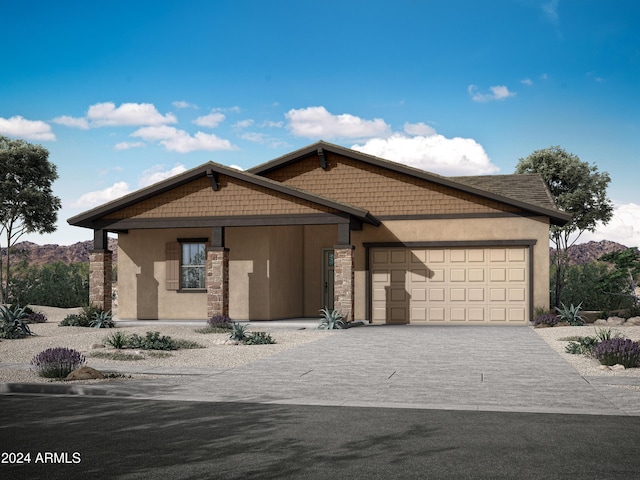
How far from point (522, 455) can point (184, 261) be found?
2053cm

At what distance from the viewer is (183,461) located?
6859 mm

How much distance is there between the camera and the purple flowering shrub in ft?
44.0

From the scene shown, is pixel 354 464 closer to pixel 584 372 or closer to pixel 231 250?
pixel 584 372

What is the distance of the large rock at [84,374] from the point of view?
12148 millimetres

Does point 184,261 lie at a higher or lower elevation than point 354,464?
higher

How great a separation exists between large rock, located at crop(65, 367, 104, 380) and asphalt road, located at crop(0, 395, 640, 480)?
2159 millimetres

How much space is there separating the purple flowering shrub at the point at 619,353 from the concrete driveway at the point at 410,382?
0.77 metres

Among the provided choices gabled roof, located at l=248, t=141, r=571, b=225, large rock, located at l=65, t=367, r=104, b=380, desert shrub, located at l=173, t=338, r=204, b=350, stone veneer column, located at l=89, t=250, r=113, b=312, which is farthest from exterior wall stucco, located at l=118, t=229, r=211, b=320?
large rock, located at l=65, t=367, r=104, b=380

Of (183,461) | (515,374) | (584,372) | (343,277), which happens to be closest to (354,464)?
(183,461)

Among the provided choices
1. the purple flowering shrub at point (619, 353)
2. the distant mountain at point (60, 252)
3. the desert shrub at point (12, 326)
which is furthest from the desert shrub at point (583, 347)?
the distant mountain at point (60, 252)

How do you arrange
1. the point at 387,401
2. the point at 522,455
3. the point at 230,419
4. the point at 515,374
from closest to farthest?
the point at 522,455 → the point at 230,419 → the point at 387,401 → the point at 515,374

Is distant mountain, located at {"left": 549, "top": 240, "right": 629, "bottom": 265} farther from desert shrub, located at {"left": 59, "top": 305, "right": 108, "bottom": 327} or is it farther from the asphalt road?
the asphalt road

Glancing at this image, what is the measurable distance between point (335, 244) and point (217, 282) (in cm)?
438

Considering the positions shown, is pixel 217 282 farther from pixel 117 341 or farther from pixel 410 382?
pixel 410 382
